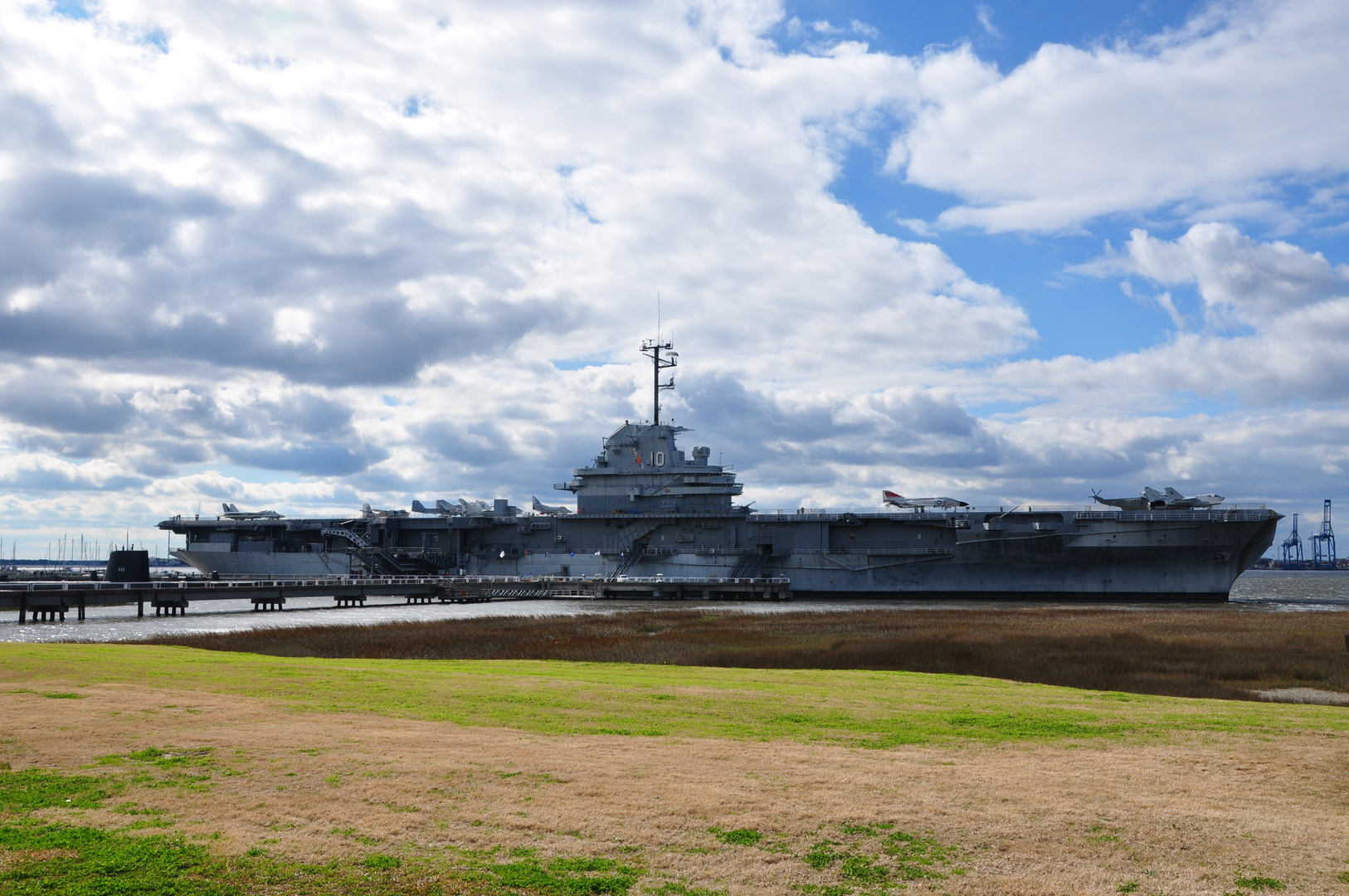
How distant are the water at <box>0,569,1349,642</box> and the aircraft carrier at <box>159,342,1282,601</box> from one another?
88.2 inches

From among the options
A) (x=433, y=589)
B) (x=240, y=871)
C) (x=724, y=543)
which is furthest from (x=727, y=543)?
(x=240, y=871)

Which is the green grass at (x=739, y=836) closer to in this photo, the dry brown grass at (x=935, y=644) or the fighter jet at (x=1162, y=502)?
the dry brown grass at (x=935, y=644)

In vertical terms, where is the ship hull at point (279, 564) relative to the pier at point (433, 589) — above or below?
above

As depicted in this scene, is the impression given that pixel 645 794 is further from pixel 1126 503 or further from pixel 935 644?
pixel 1126 503

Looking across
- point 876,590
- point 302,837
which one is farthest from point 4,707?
point 876,590

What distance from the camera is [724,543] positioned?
5944 cm

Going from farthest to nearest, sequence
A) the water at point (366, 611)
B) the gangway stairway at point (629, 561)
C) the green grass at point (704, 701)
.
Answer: the gangway stairway at point (629, 561), the water at point (366, 611), the green grass at point (704, 701)

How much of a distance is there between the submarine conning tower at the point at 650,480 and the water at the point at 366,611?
832cm

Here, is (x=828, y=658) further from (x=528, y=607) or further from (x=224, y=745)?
(x=528, y=607)

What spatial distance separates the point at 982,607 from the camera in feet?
149

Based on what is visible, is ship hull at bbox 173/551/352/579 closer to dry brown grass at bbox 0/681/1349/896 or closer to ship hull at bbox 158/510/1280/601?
ship hull at bbox 158/510/1280/601

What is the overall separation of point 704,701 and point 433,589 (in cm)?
4738

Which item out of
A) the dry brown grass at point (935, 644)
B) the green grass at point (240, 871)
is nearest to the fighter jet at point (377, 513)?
the dry brown grass at point (935, 644)

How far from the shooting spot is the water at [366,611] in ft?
119
